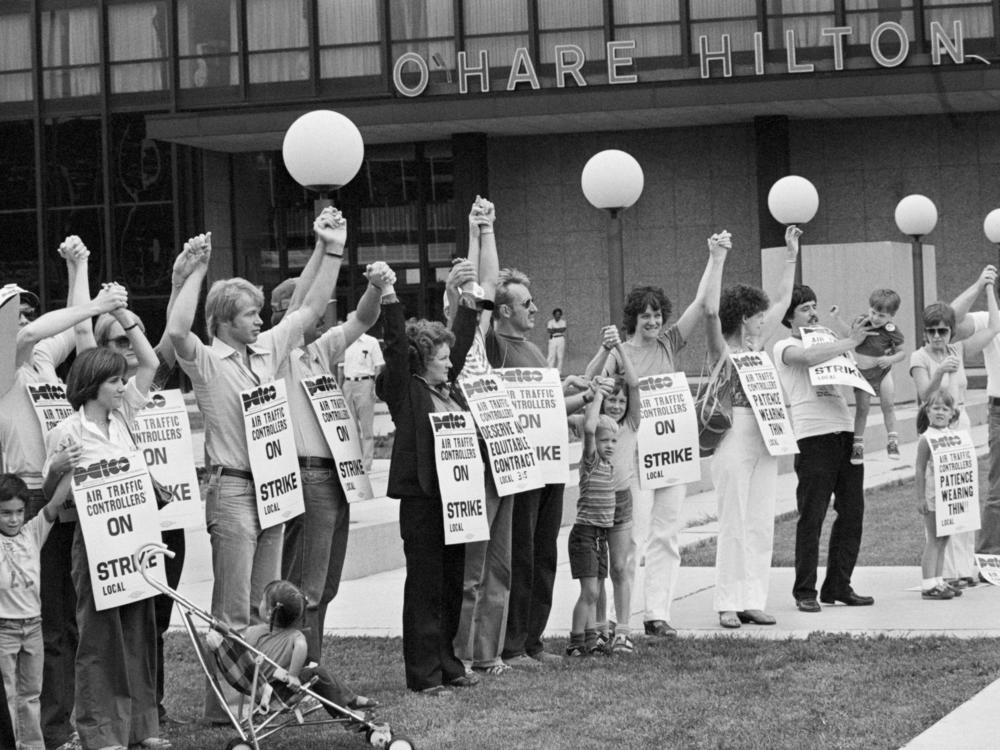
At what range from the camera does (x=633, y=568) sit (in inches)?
360

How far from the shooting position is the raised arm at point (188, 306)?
23.8 ft

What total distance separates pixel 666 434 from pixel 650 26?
27875 millimetres

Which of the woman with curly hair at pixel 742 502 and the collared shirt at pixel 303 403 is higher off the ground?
the collared shirt at pixel 303 403

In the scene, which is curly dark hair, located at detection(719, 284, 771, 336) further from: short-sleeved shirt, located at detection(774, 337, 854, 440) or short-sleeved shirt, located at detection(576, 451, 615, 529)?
short-sleeved shirt, located at detection(576, 451, 615, 529)

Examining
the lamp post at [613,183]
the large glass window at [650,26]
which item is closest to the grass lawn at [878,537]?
the lamp post at [613,183]

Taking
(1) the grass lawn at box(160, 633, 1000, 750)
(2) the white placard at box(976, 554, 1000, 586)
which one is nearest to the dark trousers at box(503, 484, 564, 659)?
(1) the grass lawn at box(160, 633, 1000, 750)

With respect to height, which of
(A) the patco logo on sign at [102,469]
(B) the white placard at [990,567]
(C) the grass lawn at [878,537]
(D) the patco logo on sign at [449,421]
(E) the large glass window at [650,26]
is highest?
(E) the large glass window at [650,26]

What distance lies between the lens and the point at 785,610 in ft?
34.0

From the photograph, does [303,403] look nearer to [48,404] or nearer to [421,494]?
[421,494]

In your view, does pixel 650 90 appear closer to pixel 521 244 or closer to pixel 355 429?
pixel 521 244

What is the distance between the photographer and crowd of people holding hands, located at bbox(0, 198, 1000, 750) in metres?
6.84

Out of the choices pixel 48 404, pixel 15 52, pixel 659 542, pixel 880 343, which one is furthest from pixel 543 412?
pixel 15 52

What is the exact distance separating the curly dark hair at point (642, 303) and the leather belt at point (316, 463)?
2169 mm

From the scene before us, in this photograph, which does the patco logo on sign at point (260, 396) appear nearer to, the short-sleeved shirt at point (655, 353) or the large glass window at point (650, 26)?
the short-sleeved shirt at point (655, 353)
